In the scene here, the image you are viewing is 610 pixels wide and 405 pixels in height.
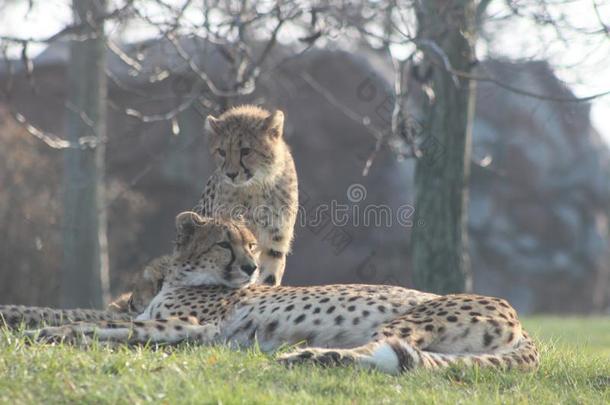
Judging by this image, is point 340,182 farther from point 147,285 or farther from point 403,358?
point 403,358

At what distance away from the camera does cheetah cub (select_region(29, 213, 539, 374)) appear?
4.64m

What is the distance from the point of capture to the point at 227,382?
3.96 m

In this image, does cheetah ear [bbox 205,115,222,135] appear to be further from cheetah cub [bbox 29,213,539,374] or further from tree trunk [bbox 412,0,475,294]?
cheetah cub [bbox 29,213,539,374]

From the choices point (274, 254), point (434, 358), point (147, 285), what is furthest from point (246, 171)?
point (434, 358)

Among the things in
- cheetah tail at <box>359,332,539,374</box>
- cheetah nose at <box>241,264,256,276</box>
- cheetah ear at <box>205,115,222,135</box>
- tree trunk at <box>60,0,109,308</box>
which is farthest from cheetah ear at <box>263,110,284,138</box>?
cheetah tail at <box>359,332,539,374</box>

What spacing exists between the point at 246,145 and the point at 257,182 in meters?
0.36

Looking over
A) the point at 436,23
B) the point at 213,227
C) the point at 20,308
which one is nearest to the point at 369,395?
the point at 213,227

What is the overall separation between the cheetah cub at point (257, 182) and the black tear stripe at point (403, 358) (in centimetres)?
279

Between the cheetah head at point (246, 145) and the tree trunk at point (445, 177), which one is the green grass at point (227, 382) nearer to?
the cheetah head at point (246, 145)

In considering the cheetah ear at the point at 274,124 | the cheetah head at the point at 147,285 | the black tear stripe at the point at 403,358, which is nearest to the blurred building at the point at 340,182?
the cheetah ear at the point at 274,124

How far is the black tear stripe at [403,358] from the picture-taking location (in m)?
4.43

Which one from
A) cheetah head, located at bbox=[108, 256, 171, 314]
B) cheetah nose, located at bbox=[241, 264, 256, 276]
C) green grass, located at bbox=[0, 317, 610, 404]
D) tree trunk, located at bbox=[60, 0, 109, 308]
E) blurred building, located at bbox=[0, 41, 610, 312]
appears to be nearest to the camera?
green grass, located at bbox=[0, 317, 610, 404]

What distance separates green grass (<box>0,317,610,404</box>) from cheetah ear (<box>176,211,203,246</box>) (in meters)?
1.32

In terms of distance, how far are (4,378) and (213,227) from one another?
7.67 feet
